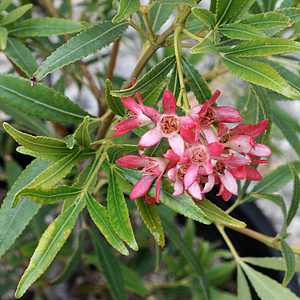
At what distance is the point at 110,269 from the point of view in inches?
43.0

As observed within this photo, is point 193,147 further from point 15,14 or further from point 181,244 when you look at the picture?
point 181,244

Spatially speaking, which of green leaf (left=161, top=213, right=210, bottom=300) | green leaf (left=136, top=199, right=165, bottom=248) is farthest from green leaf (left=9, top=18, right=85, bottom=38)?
green leaf (left=161, top=213, right=210, bottom=300)

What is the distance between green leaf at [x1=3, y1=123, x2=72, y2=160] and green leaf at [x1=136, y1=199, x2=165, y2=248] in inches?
4.2

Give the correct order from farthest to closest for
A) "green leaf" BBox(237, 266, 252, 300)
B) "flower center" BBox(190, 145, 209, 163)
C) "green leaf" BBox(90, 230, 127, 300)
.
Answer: "green leaf" BBox(90, 230, 127, 300) → "green leaf" BBox(237, 266, 252, 300) → "flower center" BBox(190, 145, 209, 163)

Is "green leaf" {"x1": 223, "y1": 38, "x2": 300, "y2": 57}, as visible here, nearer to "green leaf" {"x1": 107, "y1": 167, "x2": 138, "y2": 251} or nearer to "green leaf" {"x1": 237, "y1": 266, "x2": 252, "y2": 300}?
"green leaf" {"x1": 107, "y1": 167, "x2": 138, "y2": 251}

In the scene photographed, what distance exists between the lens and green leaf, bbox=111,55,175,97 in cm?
65

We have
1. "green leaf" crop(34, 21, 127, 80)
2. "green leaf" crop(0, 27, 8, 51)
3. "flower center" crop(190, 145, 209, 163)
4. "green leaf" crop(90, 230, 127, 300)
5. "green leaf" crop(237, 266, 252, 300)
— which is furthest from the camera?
"green leaf" crop(90, 230, 127, 300)

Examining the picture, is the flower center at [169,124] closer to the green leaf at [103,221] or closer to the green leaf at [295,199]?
the green leaf at [103,221]

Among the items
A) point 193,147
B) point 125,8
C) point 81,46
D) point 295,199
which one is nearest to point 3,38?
point 81,46

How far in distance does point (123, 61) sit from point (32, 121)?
1154 mm

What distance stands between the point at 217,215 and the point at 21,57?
374mm

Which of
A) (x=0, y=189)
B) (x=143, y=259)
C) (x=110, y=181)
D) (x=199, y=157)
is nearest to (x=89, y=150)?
(x=110, y=181)

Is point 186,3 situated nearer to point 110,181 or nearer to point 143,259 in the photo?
point 110,181

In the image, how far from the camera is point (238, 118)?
2.08 ft
